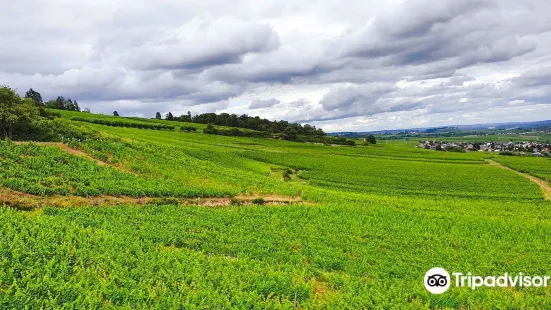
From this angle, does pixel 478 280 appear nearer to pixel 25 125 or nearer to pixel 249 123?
pixel 25 125

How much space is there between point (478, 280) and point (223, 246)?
44.7 feet

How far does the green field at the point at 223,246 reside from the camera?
14.0 metres

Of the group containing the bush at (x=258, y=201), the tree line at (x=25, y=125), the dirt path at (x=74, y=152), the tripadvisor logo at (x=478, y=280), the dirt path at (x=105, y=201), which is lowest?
the tripadvisor logo at (x=478, y=280)

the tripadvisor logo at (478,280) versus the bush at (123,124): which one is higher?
the bush at (123,124)

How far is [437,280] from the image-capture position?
17.5 m

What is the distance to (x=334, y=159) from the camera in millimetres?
80062

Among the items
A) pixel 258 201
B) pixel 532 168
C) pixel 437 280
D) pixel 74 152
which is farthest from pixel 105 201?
pixel 532 168

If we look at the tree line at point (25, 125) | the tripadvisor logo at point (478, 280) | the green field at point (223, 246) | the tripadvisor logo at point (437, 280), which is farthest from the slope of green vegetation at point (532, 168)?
the tree line at point (25, 125)

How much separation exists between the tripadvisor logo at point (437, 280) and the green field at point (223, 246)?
1.68 feet

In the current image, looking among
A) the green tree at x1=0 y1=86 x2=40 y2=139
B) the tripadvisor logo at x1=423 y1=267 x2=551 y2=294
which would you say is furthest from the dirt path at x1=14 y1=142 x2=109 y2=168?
the tripadvisor logo at x1=423 y1=267 x2=551 y2=294

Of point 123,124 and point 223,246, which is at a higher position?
point 123,124

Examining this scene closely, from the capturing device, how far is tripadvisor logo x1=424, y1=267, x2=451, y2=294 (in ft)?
54.2

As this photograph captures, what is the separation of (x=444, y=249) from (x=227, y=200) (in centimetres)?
1875

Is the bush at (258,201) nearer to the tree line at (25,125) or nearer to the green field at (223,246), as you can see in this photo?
the green field at (223,246)
